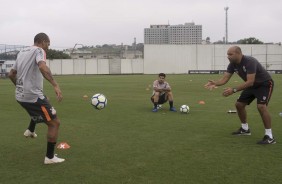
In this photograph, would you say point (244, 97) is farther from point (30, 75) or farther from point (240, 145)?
point (30, 75)

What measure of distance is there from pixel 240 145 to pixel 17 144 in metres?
4.34

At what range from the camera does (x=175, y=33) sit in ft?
452

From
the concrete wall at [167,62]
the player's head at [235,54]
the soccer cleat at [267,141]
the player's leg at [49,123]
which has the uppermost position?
the concrete wall at [167,62]

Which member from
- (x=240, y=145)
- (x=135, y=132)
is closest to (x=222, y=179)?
(x=240, y=145)

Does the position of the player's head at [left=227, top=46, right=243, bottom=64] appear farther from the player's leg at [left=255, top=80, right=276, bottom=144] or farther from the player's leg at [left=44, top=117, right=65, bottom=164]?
the player's leg at [left=44, top=117, right=65, bottom=164]

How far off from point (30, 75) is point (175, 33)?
133790 mm

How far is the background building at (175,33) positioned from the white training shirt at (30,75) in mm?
122033

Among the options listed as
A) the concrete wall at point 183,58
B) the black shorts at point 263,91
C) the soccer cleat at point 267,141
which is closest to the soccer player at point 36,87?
the soccer cleat at point 267,141

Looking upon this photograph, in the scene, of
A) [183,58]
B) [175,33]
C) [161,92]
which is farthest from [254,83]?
[175,33]

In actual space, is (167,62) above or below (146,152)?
above

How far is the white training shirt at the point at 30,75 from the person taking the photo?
20.1 feet

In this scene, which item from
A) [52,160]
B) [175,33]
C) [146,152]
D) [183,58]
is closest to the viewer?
[52,160]

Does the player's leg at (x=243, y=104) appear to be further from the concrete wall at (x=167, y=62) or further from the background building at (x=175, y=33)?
the background building at (x=175, y=33)

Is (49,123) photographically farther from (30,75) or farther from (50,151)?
(30,75)
